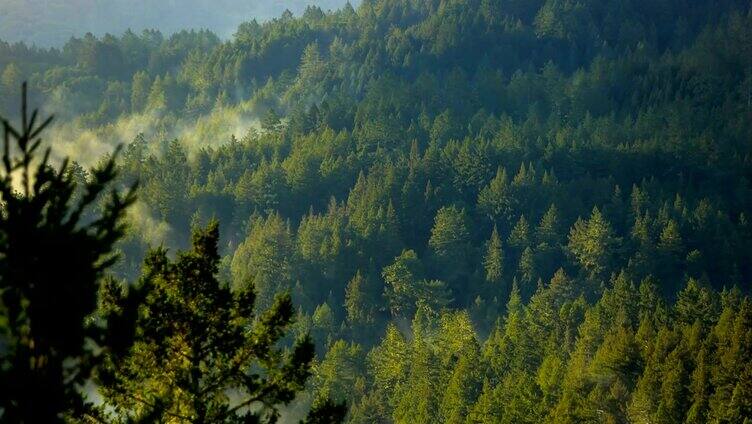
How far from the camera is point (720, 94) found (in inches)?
7062

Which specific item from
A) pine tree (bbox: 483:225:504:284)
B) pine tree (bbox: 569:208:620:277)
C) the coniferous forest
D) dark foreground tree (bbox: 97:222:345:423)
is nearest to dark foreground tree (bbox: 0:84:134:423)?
the coniferous forest

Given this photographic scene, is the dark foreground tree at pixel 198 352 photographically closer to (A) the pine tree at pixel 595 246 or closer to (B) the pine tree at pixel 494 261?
(B) the pine tree at pixel 494 261

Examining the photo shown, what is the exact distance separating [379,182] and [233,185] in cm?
2127

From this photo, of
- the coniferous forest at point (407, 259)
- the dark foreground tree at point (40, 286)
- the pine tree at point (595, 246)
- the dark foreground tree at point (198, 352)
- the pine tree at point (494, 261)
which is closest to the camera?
the dark foreground tree at point (40, 286)

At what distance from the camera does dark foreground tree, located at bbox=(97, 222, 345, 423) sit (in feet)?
56.0

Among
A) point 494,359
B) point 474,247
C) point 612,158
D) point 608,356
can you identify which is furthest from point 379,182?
point 608,356

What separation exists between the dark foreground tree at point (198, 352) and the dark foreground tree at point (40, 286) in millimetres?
5796

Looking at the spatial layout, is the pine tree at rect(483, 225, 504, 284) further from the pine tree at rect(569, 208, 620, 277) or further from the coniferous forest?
the pine tree at rect(569, 208, 620, 277)

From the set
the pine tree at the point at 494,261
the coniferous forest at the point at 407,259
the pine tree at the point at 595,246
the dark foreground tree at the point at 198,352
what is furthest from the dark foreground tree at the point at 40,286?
the pine tree at the point at 595,246

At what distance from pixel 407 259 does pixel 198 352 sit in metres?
101

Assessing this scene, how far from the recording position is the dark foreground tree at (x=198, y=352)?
672 inches

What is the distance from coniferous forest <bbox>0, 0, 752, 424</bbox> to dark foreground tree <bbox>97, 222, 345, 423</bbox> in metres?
0.04

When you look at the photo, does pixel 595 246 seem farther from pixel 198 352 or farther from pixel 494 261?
pixel 198 352

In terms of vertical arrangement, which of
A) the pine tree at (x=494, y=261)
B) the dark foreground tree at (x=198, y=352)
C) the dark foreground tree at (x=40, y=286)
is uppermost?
the pine tree at (x=494, y=261)
